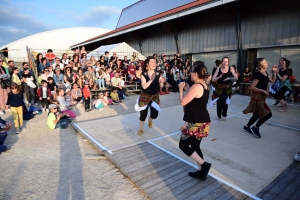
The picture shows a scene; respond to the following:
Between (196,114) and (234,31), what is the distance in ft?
33.7

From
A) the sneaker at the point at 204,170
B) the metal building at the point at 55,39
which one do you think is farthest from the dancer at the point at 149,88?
the metal building at the point at 55,39

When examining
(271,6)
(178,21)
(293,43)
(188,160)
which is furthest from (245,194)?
(178,21)

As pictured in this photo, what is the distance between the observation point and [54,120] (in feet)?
16.0

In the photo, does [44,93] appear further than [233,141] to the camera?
Yes

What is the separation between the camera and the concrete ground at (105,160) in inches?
99.4

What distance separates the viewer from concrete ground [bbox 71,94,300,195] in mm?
2771

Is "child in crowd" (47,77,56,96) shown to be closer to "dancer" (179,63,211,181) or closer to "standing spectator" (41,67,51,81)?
"standing spectator" (41,67,51,81)

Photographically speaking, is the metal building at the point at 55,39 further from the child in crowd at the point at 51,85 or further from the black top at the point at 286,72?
the black top at the point at 286,72

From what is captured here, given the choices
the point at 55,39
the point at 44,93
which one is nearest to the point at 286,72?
the point at 44,93

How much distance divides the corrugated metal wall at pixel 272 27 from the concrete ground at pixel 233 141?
15.7 feet

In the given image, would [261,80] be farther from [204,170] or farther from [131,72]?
[131,72]

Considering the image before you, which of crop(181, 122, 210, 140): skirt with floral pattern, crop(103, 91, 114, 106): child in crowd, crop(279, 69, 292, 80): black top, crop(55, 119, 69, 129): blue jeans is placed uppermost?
crop(279, 69, 292, 80): black top

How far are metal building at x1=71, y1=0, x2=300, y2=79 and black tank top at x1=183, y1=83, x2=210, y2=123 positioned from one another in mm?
7955

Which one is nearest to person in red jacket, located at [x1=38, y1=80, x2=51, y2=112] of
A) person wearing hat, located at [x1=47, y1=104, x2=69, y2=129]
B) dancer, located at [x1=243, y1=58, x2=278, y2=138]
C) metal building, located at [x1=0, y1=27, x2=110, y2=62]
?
person wearing hat, located at [x1=47, y1=104, x2=69, y2=129]
